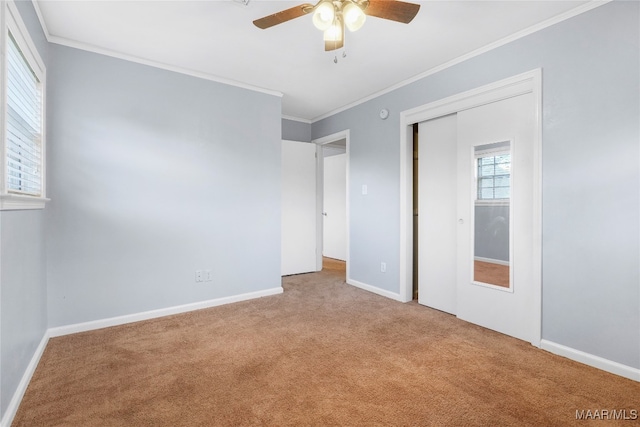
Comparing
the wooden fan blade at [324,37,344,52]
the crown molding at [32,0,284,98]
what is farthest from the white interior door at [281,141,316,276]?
the wooden fan blade at [324,37,344,52]

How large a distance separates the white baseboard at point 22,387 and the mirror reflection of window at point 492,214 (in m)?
3.33

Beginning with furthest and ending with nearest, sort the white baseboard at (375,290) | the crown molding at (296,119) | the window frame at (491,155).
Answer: the crown molding at (296,119) → the white baseboard at (375,290) → the window frame at (491,155)

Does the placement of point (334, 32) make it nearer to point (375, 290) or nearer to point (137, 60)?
point (137, 60)

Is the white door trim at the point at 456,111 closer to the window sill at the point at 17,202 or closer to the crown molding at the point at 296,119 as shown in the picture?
the crown molding at the point at 296,119

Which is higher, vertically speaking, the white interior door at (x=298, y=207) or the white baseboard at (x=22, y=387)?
the white interior door at (x=298, y=207)

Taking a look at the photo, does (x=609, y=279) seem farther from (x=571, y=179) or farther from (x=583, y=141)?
(x=583, y=141)

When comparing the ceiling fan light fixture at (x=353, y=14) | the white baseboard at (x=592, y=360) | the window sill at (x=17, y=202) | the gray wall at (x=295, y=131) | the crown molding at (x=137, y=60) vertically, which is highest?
the crown molding at (x=137, y=60)

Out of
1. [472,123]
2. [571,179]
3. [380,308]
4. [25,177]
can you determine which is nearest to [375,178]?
[472,123]

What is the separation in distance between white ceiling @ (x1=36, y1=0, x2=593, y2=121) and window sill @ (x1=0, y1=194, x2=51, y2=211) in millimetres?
1398

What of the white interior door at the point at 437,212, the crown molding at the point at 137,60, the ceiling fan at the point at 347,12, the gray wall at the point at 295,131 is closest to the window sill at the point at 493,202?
the white interior door at the point at 437,212

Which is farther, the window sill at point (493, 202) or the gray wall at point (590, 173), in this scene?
the window sill at point (493, 202)

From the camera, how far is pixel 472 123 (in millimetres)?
2920

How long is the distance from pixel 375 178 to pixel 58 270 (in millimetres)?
3314

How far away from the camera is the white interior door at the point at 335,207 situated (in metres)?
6.28
